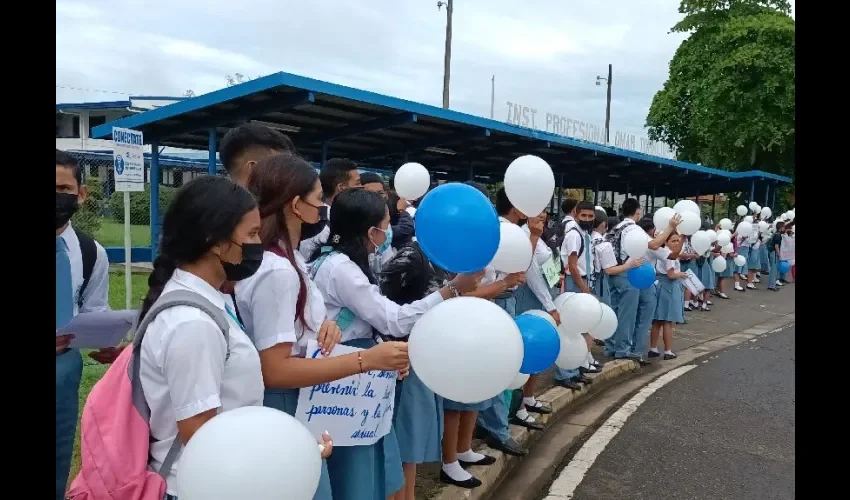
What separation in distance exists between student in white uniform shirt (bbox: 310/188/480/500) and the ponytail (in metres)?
0.78

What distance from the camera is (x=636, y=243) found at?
614cm

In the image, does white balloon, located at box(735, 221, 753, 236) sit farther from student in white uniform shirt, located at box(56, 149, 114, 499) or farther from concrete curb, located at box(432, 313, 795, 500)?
student in white uniform shirt, located at box(56, 149, 114, 499)

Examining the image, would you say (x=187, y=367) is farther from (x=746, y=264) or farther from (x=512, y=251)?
(x=746, y=264)

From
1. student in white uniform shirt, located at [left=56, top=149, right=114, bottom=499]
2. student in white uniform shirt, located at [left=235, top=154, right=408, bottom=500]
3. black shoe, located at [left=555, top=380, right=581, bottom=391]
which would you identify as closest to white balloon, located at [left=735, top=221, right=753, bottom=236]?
black shoe, located at [left=555, top=380, right=581, bottom=391]

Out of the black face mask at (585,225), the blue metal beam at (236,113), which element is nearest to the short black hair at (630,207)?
the black face mask at (585,225)

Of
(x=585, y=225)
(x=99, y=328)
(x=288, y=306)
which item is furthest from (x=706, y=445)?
(x=99, y=328)

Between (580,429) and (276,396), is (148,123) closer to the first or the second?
(580,429)

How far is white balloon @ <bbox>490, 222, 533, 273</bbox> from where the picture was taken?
3.39m

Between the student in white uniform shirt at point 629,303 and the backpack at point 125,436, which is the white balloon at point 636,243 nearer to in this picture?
the student in white uniform shirt at point 629,303

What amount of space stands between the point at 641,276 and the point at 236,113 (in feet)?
16.0

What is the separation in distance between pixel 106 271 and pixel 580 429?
3.59 m

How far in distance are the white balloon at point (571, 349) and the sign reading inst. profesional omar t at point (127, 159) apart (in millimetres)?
4081

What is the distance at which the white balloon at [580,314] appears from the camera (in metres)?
4.47
